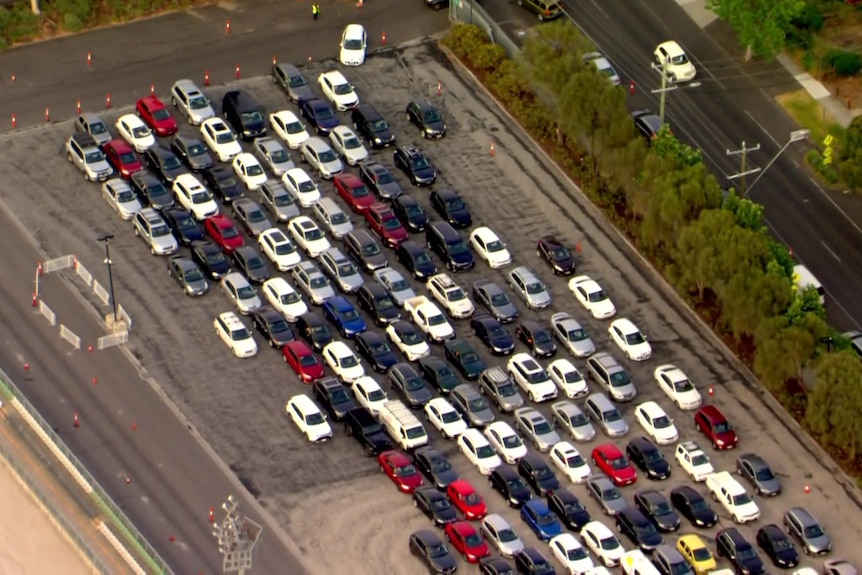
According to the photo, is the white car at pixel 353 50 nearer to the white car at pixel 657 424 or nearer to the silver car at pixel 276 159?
the silver car at pixel 276 159

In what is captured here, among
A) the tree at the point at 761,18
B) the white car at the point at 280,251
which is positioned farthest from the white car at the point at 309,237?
the tree at the point at 761,18

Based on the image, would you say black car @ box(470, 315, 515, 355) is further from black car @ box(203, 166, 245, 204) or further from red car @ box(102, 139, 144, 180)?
red car @ box(102, 139, 144, 180)

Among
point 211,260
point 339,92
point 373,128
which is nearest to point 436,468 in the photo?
point 211,260

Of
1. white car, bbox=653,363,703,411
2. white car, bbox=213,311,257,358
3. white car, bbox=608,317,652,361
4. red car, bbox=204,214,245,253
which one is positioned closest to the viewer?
white car, bbox=653,363,703,411

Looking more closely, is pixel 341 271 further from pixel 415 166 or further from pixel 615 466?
pixel 615 466

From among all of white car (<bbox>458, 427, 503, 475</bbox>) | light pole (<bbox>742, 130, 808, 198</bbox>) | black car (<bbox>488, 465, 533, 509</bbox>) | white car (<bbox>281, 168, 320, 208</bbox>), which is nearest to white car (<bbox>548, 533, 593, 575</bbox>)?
black car (<bbox>488, 465, 533, 509</bbox>)

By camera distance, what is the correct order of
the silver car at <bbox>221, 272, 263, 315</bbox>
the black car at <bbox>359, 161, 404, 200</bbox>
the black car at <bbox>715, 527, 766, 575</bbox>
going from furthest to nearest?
the black car at <bbox>359, 161, 404, 200</bbox>
the silver car at <bbox>221, 272, 263, 315</bbox>
the black car at <bbox>715, 527, 766, 575</bbox>

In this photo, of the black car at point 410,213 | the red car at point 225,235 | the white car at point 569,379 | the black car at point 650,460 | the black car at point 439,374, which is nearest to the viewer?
the black car at point 650,460
